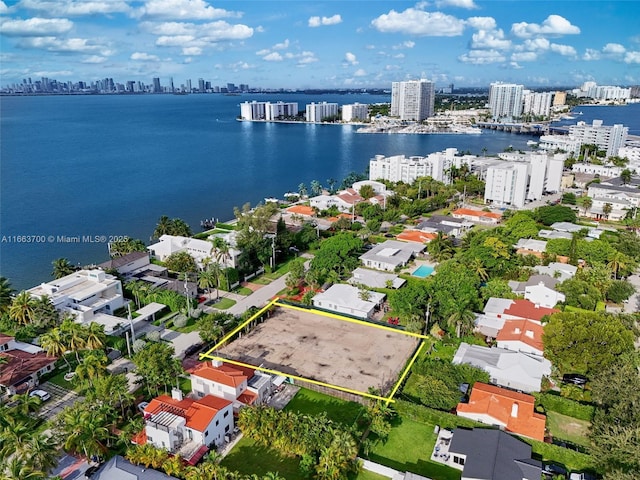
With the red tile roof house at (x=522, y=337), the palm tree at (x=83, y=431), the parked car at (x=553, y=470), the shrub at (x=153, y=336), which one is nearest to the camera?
the palm tree at (x=83, y=431)

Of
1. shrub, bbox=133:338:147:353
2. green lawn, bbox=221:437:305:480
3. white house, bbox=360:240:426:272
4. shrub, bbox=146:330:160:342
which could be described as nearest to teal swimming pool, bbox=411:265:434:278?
white house, bbox=360:240:426:272

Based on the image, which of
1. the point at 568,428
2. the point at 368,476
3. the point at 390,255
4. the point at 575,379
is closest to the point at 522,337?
the point at 575,379

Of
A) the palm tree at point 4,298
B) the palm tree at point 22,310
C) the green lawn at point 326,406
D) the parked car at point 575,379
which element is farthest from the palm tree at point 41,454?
the parked car at point 575,379

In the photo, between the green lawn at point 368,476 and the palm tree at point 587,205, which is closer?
the green lawn at point 368,476

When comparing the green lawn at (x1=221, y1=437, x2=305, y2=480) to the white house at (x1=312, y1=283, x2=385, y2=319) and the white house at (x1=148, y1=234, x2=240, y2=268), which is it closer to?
the white house at (x1=312, y1=283, x2=385, y2=319)

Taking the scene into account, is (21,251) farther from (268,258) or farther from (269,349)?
(269,349)

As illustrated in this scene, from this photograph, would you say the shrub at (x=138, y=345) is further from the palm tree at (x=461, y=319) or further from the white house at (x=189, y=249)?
the palm tree at (x=461, y=319)

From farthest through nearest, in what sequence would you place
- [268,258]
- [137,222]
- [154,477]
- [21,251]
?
[137,222]
[21,251]
[268,258]
[154,477]

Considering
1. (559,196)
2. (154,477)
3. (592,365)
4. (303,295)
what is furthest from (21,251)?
(559,196)
